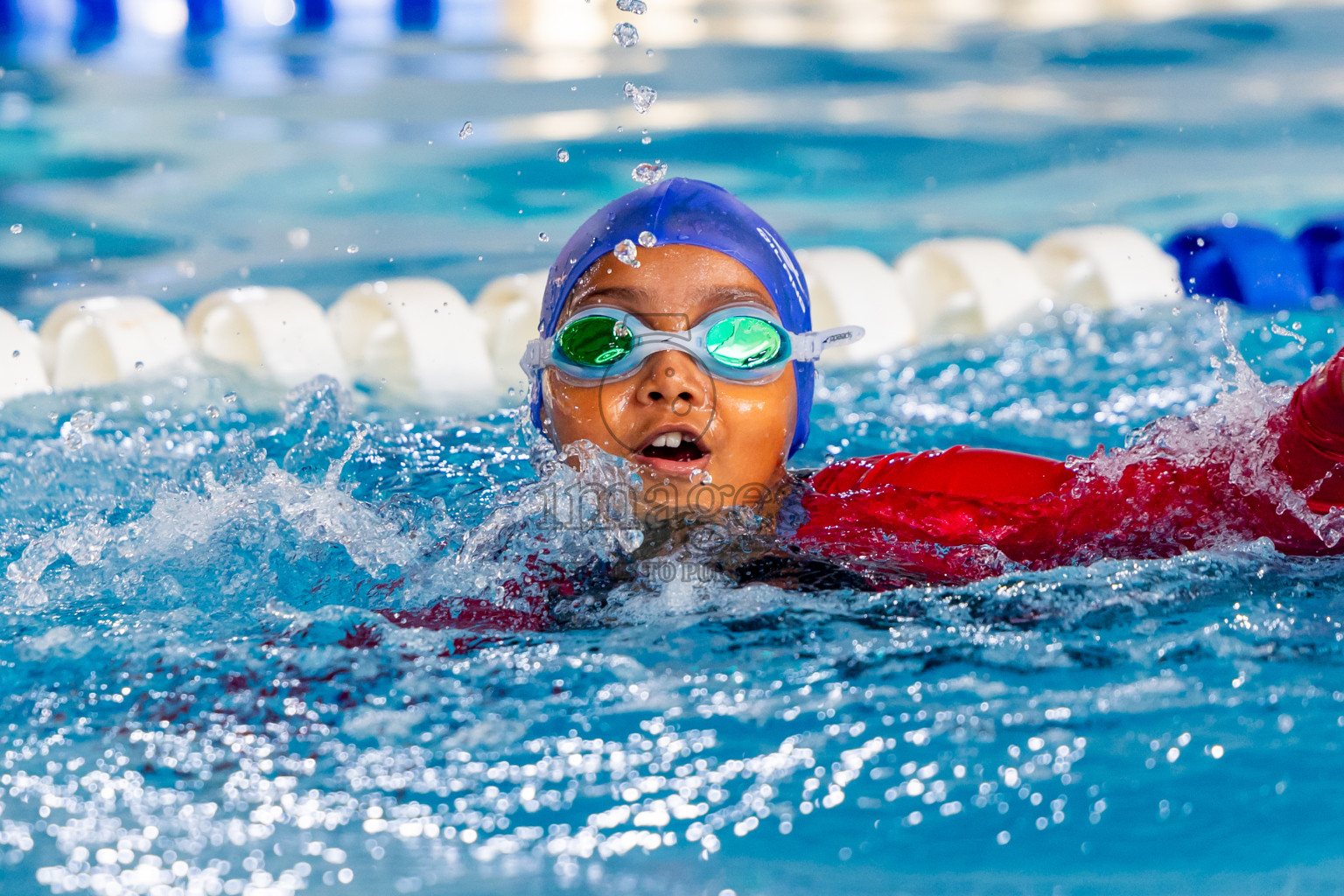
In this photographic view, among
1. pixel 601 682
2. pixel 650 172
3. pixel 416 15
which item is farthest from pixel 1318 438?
pixel 416 15

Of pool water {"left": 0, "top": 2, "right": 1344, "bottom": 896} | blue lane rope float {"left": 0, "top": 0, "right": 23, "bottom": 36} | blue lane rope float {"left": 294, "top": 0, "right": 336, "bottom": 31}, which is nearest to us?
pool water {"left": 0, "top": 2, "right": 1344, "bottom": 896}

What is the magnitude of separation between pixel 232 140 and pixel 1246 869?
573 cm

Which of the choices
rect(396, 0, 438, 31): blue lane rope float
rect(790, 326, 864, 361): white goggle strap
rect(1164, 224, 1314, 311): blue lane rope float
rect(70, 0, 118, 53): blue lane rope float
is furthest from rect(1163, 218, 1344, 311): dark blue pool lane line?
rect(70, 0, 118, 53): blue lane rope float

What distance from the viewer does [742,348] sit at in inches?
81.4

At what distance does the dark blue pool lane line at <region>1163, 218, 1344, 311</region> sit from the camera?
4.12 metres

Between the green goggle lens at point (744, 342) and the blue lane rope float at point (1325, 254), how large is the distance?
9.11ft

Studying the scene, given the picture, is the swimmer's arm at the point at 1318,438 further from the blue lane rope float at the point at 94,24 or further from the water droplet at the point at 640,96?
the blue lane rope float at the point at 94,24

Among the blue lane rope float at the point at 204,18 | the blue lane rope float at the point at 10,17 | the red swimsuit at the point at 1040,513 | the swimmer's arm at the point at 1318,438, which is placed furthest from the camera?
the blue lane rope float at the point at 204,18

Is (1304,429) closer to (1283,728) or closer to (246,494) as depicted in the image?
(1283,728)

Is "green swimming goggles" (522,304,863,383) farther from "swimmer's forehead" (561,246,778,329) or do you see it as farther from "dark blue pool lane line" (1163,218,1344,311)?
"dark blue pool lane line" (1163,218,1344,311)

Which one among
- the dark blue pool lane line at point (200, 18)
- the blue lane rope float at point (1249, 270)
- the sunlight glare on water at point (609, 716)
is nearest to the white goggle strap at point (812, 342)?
the sunlight glare on water at point (609, 716)

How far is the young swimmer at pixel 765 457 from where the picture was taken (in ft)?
6.59

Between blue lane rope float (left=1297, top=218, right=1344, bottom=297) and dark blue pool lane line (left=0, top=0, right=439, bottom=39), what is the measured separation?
15.5 ft

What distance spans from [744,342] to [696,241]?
0.64 feet
